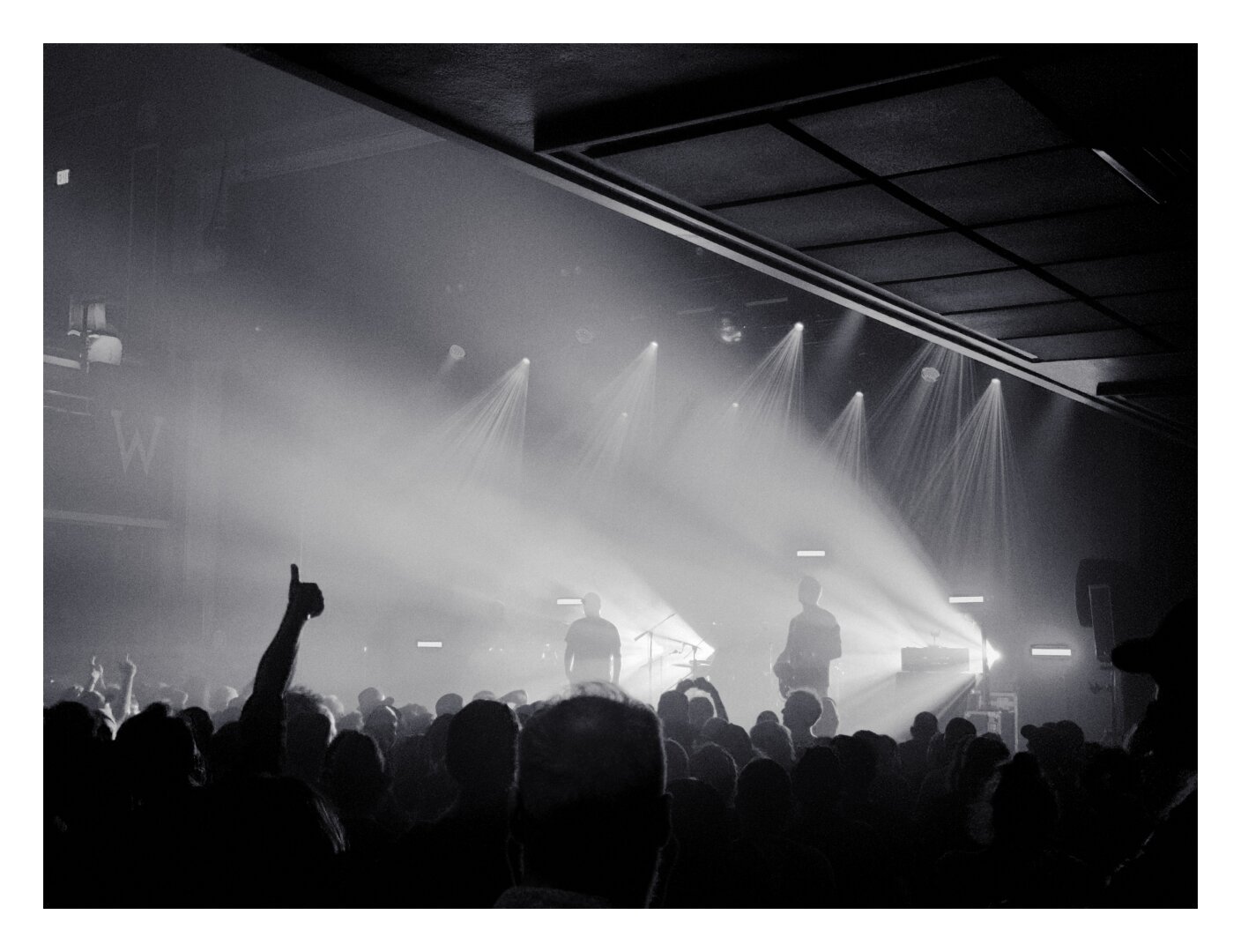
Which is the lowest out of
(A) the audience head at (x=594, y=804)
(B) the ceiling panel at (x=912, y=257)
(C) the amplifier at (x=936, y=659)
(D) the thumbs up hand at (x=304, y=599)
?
(C) the amplifier at (x=936, y=659)

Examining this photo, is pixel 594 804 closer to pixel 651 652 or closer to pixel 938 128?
pixel 938 128

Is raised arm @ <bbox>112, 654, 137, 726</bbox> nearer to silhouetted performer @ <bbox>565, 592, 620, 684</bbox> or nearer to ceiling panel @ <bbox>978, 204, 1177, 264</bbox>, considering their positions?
silhouetted performer @ <bbox>565, 592, 620, 684</bbox>

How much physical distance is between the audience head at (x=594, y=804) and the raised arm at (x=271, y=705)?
182 centimetres

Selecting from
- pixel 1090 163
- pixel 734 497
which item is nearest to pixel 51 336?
pixel 734 497

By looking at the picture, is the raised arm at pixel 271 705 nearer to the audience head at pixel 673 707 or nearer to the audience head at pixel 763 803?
the audience head at pixel 763 803

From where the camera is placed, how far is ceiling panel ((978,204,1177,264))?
14.9 feet

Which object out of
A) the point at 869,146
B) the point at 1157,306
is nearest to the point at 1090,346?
the point at 1157,306

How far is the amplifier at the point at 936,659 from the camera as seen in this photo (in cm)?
1167

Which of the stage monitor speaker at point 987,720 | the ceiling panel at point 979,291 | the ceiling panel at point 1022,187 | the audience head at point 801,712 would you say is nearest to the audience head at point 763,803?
the ceiling panel at point 1022,187

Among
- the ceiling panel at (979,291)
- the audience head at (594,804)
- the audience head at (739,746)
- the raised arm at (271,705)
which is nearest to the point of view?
the audience head at (594,804)

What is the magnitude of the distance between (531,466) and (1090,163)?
454 inches
